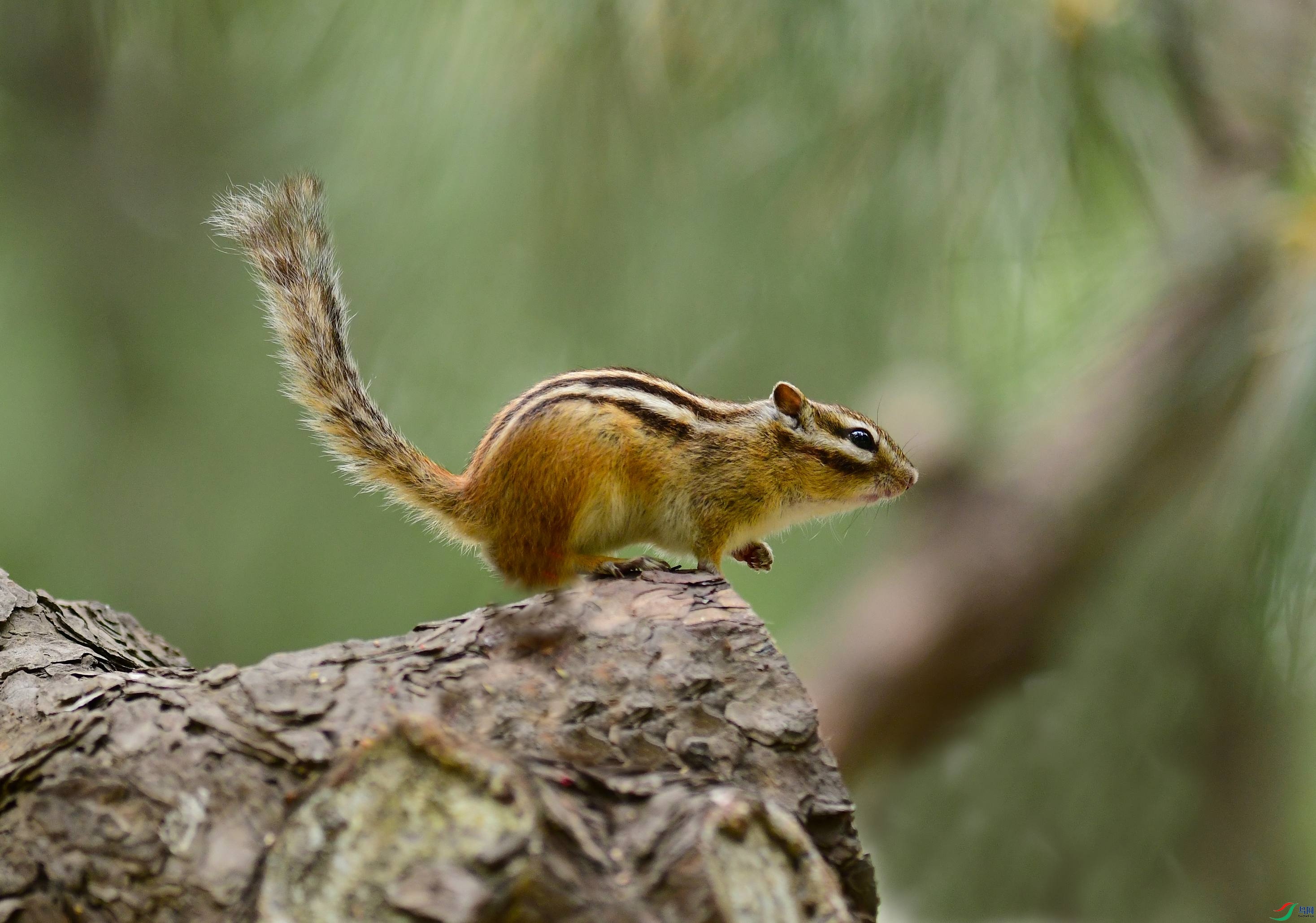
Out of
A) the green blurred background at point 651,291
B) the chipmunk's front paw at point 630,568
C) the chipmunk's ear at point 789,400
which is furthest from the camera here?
the green blurred background at point 651,291

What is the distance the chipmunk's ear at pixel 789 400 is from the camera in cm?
154

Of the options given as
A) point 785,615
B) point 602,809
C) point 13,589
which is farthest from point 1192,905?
point 13,589

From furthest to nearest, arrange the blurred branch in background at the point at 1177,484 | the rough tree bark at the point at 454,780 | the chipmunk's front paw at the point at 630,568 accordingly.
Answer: the blurred branch in background at the point at 1177,484 → the chipmunk's front paw at the point at 630,568 → the rough tree bark at the point at 454,780

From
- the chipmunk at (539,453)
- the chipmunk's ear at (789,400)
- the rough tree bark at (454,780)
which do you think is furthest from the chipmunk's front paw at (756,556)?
the rough tree bark at (454,780)

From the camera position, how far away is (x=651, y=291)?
2215 millimetres

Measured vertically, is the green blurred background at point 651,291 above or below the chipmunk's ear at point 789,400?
above

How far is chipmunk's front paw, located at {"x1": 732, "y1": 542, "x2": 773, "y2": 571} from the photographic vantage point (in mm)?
1558

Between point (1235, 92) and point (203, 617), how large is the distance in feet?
7.64

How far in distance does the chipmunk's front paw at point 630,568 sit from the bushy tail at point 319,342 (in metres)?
0.23

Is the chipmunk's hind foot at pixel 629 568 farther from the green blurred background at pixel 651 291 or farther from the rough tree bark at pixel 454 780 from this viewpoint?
the green blurred background at pixel 651 291

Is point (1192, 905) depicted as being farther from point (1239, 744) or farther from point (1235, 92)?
point (1235, 92)

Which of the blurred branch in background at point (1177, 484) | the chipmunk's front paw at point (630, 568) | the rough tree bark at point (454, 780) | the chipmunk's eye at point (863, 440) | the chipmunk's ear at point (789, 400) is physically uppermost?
the blurred branch in background at point (1177, 484)

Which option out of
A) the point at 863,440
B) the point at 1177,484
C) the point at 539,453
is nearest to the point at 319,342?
the point at 539,453

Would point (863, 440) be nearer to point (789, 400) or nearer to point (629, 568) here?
point (789, 400)
